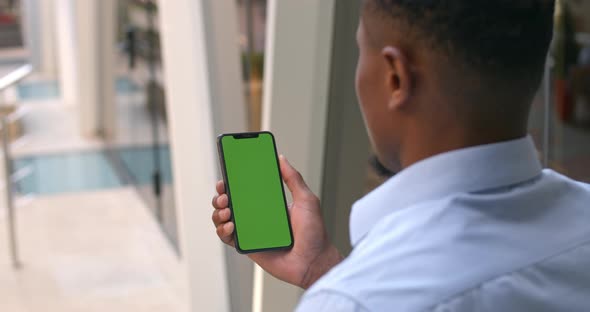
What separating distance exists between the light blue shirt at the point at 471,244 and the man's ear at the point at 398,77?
0.07m

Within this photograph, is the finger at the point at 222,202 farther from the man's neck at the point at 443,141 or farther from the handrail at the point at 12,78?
the handrail at the point at 12,78

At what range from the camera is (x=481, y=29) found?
2.62 feet

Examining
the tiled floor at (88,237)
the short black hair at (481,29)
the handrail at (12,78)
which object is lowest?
the tiled floor at (88,237)

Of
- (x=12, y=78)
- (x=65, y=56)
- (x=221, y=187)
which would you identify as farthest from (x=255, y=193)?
(x=65, y=56)

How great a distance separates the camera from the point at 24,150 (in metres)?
7.48

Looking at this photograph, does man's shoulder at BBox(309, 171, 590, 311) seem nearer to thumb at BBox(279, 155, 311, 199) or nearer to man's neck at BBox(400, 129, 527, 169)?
man's neck at BBox(400, 129, 527, 169)

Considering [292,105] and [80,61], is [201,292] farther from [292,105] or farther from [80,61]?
[80,61]

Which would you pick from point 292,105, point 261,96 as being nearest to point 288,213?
point 292,105

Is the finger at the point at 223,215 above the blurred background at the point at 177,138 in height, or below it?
above

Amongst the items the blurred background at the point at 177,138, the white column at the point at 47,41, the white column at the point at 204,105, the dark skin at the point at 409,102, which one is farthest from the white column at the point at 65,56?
the dark skin at the point at 409,102

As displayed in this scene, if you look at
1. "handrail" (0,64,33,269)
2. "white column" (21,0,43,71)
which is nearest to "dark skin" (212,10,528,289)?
"handrail" (0,64,33,269)

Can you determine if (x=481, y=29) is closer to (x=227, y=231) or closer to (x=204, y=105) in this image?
(x=227, y=231)

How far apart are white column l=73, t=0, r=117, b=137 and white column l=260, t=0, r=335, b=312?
15.5 ft

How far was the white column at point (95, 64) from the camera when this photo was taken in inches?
282
